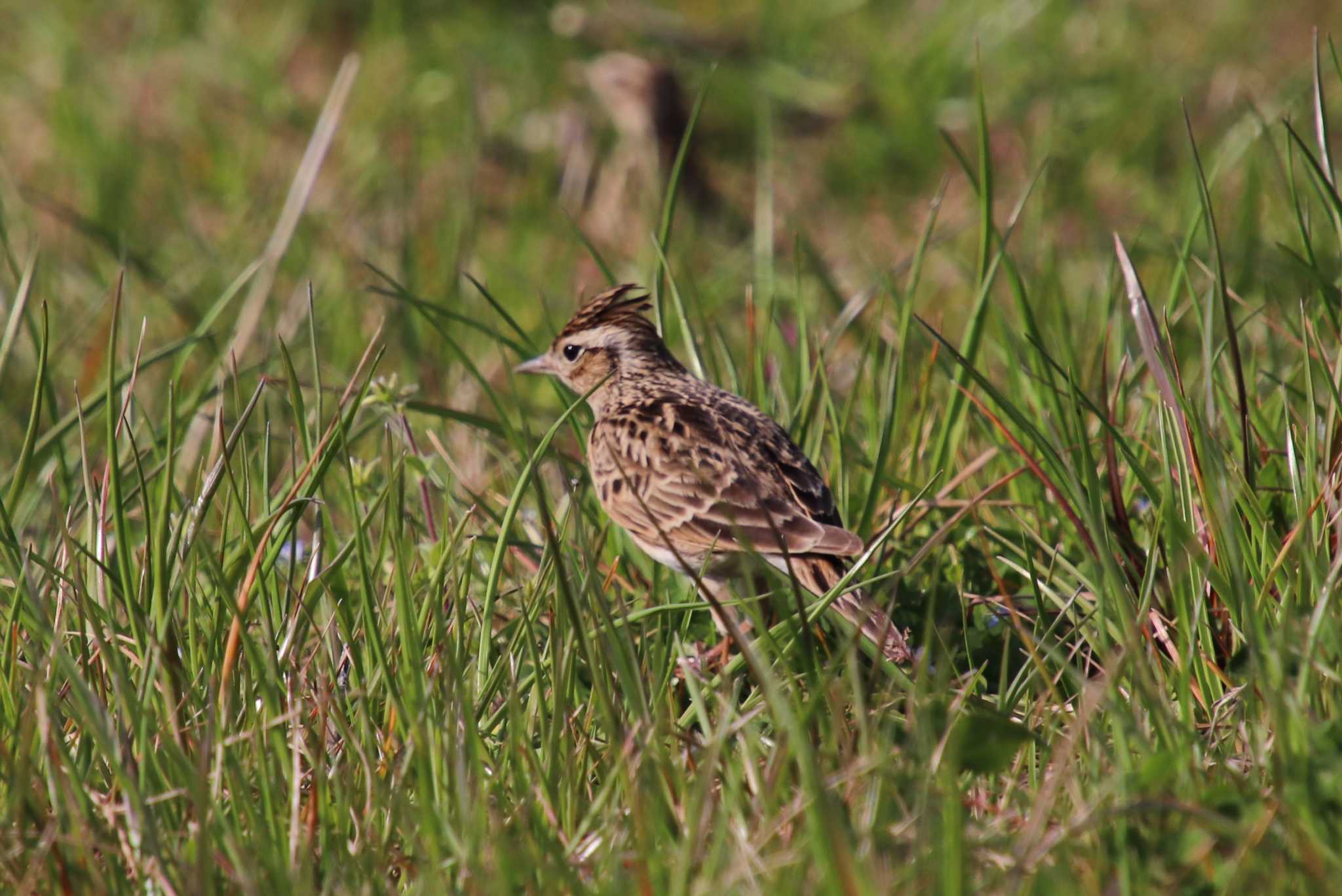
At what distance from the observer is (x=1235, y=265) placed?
21.6 feet

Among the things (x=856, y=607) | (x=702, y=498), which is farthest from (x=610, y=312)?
(x=856, y=607)

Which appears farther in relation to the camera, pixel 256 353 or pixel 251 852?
pixel 256 353

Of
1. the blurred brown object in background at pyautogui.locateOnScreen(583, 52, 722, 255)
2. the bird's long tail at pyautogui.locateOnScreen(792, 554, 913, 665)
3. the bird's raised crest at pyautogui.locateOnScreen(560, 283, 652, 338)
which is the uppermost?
the blurred brown object in background at pyautogui.locateOnScreen(583, 52, 722, 255)

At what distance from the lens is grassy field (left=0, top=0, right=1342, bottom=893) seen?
2.91 meters

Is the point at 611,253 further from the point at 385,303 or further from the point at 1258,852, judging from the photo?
the point at 1258,852

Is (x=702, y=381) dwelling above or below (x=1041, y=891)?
above

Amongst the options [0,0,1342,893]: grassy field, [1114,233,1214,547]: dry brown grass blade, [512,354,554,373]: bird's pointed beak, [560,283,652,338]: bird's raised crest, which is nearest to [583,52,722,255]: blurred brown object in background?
[0,0,1342,893]: grassy field

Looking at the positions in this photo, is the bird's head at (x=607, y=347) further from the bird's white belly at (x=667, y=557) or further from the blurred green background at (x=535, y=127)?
the blurred green background at (x=535, y=127)

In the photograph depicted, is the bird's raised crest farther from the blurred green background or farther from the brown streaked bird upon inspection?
the blurred green background

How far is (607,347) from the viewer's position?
548 centimetres

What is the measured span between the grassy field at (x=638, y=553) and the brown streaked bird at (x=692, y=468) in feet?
0.44

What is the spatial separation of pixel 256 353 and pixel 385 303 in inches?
25.5

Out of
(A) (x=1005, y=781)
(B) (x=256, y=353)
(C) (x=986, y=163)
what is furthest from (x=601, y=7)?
(A) (x=1005, y=781)

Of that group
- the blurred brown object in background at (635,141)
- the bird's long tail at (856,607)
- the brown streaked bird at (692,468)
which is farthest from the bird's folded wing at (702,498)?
the blurred brown object in background at (635,141)
